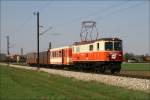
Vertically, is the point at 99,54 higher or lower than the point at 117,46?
lower

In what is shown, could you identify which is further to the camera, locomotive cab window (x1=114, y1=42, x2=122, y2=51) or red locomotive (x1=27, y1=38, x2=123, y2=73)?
locomotive cab window (x1=114, y1=42, x2=122, y2=51)

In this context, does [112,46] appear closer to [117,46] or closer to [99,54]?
[117,46]

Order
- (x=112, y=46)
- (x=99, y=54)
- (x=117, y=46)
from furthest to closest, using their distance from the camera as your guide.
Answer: (x=99, y=54)
(x=117, y=46)
(x=112, y=46)

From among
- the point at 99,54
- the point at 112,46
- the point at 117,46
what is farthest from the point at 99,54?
the point at 117,46

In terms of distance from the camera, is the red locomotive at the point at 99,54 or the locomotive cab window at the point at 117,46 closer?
the red locomotive at the point at 99,54

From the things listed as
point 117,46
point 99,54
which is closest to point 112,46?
point 117,46

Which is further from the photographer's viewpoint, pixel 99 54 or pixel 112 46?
pixel 99 54

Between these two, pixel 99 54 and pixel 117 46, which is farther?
pixel 99 54

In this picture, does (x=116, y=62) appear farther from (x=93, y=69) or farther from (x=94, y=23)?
(x=94, y=23)

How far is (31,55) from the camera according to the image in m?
95.2

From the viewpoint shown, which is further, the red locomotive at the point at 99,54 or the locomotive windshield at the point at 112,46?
the locomotive windshield at the point at 112,46

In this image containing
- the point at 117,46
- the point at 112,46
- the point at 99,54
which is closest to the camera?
the point at 112,46

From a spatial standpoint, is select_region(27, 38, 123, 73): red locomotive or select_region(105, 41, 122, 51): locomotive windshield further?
select_region(105, 41, 122, 51): locomotive windshield

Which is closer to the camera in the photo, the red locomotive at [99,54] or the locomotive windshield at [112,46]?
the red locomotive at [99,54]
